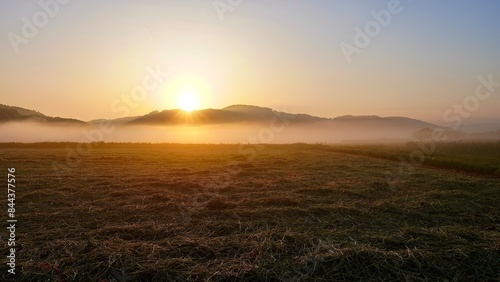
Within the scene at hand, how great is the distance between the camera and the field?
4.88 m

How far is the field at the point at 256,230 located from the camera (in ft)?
16.0

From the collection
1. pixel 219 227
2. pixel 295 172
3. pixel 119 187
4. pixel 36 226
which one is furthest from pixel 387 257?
pixel 295 172

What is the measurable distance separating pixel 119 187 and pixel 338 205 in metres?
6.81

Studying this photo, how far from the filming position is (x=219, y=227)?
6.75 meters

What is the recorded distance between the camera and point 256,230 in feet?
21.7
